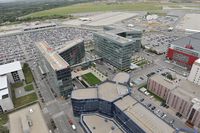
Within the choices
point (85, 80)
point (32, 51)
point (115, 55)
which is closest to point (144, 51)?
point (115, 55)

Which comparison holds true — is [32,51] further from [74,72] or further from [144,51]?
[144,51]

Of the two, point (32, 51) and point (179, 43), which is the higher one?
point (179, 43)

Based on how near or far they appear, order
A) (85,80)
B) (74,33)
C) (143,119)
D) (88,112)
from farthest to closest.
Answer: (74,33), (85,80), (88,112), (143,119)

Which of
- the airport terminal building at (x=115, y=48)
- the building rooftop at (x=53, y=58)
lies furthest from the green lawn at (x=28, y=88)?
the airport terminal building at (x=115, y=48)

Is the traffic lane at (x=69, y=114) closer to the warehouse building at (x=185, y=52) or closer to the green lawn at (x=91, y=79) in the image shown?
the green lawn at (x=91, y=79)

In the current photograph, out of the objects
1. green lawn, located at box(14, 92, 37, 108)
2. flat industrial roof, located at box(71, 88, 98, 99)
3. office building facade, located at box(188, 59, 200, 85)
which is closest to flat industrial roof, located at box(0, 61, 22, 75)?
green lawn, located at box(14, 92, 37, 108)
